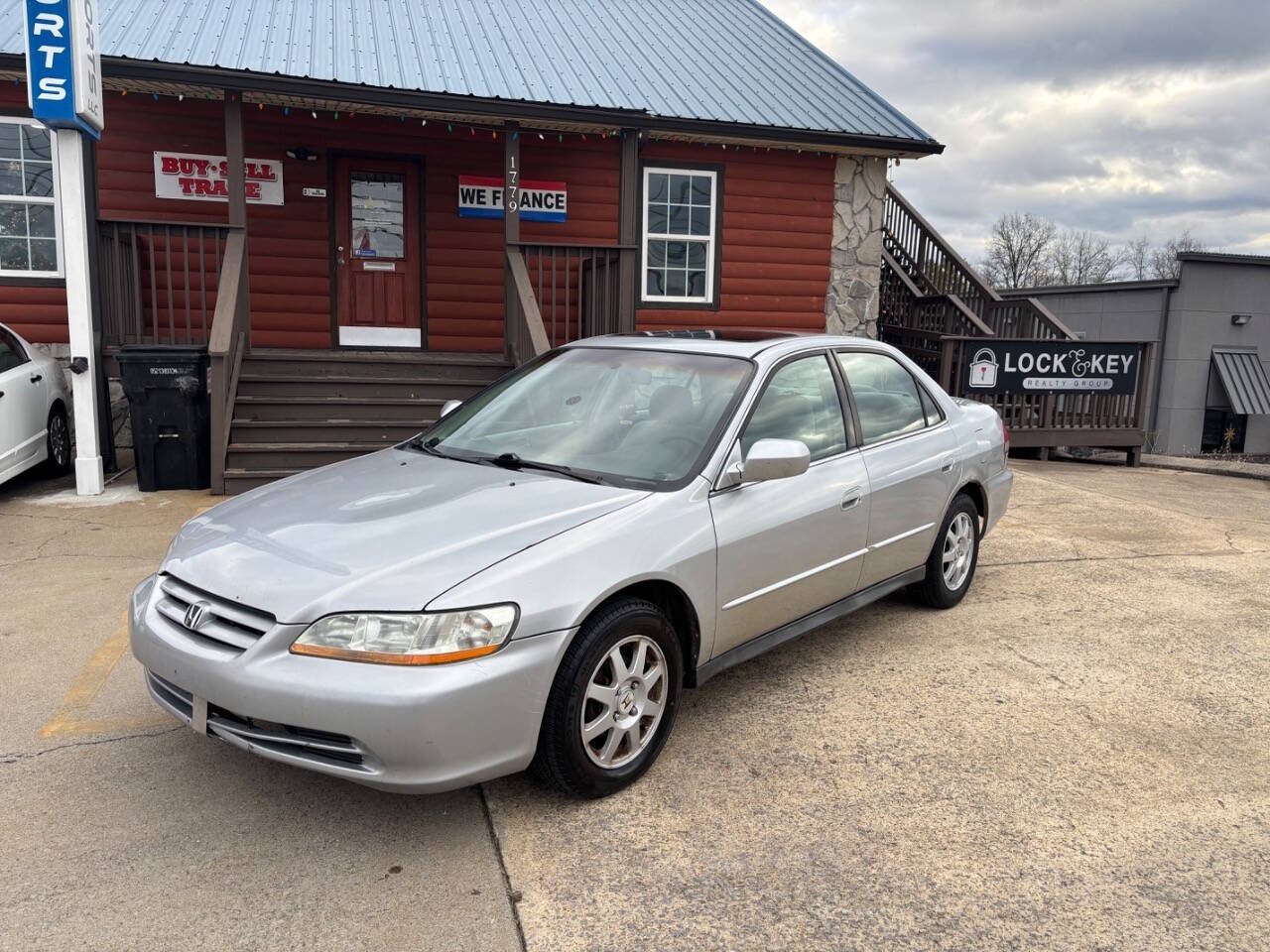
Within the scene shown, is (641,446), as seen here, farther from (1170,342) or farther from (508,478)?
(1170,342)

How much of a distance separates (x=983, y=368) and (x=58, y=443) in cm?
986

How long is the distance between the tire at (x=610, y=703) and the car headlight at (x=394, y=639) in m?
0.35

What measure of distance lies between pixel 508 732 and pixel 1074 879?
1.67m

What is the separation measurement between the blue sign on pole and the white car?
1.87m

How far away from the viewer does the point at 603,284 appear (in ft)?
33.6

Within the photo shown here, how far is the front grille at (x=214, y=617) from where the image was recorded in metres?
2.70

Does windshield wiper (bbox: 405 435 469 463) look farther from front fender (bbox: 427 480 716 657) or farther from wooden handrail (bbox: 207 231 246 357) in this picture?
wooden handrail (bbox: 207 231 246 357)

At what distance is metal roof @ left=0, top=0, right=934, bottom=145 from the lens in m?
9.41

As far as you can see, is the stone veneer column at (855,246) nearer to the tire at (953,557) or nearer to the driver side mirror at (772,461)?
the tire at (953,557)

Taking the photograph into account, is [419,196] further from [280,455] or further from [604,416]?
[604,416]

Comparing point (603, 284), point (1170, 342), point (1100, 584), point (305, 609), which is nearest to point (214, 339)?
point (603, 284)

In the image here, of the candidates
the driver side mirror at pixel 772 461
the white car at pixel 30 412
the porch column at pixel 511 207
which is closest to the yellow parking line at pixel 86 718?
the driver side mirror at pixel 772 461

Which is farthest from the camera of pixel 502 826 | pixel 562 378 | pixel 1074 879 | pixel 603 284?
pixel 603 284

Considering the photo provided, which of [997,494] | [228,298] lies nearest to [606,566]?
[997,494]
